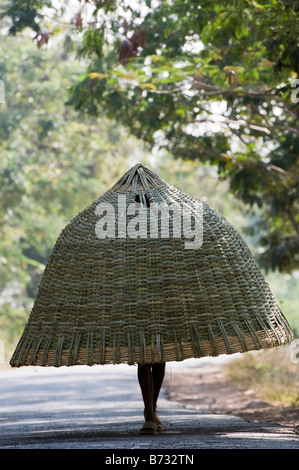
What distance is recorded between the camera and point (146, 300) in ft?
21.0

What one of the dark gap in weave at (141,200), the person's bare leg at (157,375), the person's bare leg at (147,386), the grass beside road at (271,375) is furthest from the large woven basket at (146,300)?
the grass beside road at (271,375)

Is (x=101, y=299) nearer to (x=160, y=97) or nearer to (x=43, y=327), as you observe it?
(x=43, y=327)

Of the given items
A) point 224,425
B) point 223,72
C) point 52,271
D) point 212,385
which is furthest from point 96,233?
point 212,385

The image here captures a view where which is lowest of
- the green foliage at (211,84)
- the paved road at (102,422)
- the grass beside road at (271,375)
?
the paved road at (102,422)

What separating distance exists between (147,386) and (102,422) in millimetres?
1855

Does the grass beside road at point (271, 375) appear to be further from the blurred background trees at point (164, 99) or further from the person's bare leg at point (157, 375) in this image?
the person's bare leg at point (157, 375)

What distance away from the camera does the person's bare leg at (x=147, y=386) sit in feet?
22.1

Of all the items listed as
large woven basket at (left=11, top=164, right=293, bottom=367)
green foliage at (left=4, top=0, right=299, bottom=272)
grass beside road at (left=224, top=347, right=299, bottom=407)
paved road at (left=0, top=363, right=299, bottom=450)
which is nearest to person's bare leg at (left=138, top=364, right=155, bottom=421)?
paved road at (left=0, top=363, right=299, bottom=450)

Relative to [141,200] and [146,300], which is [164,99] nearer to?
[141,200]

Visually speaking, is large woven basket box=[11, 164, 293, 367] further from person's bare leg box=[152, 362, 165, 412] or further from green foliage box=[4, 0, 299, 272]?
green foliage box=[4, 0, 299, 272]

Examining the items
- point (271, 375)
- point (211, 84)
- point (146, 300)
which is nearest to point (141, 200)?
point (146, 300)

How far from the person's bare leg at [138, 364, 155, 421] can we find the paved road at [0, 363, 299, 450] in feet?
0.69

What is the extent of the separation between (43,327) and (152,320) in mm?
910

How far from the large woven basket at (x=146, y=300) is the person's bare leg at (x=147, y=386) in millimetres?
519
